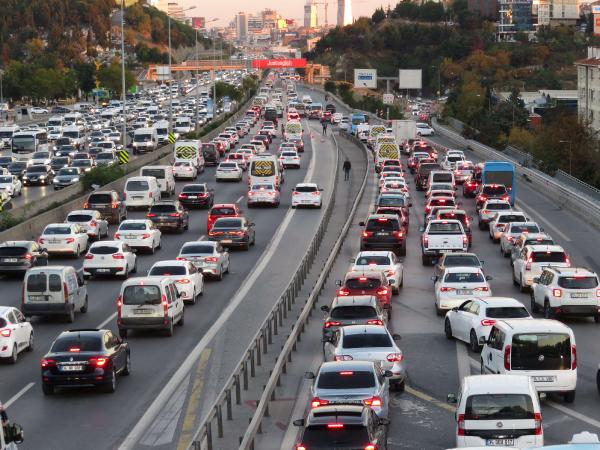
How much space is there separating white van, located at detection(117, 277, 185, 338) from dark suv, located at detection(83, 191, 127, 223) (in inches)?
959

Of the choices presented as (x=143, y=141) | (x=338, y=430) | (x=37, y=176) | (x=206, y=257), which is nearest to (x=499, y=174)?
(x=206, y=257)

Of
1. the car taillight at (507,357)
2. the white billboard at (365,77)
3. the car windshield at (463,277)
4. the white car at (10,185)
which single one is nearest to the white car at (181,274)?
the car windshield at (463,277)

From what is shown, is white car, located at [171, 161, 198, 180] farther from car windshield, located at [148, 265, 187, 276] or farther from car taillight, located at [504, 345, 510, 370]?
car taillight, located at [504, 345, 510, 370]

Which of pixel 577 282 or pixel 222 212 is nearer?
pixel 577 282

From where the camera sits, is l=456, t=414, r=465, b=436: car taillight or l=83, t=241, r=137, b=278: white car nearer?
l=456, t=414, r=465, b=436: car taillight

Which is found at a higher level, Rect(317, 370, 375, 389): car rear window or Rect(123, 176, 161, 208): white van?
Rect(317, 370, 375, 389): car rear window

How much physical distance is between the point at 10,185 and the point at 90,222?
63.8 ft

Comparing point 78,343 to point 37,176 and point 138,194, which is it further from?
point 37,176

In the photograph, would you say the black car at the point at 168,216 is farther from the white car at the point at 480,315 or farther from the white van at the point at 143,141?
the white van at the point at 143,141

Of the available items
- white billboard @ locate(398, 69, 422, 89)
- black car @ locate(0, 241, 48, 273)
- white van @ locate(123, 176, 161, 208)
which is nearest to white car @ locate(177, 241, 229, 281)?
black car @ locate(0, 241, 48, 273)

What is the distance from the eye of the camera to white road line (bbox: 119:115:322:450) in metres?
22.4

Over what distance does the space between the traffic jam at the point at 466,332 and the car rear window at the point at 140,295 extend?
13.7 ft

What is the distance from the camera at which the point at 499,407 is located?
62.1 ft

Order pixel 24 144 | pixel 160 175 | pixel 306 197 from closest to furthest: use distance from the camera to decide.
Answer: pixel 306 197, pixel 160 175, pixel 24 144
